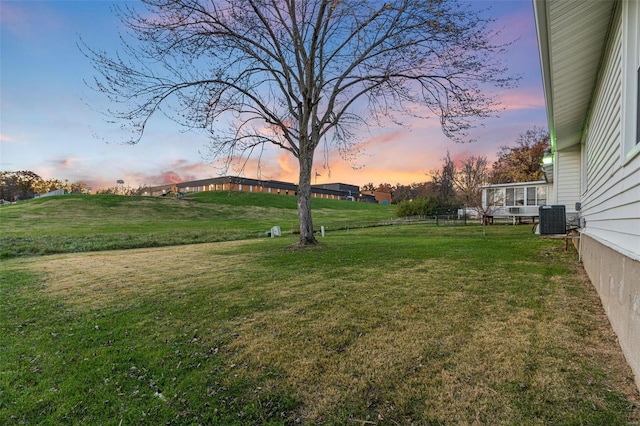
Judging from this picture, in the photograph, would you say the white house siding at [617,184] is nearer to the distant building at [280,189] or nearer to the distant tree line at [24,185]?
the distant building at [280,189]

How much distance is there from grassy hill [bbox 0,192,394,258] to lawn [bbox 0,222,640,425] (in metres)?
8.98

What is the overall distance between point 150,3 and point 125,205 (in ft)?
107

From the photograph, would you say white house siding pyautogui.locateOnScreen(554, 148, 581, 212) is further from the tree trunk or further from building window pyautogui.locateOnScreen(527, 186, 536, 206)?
building window pyautogui.locateOnScreen(527, 186, 536, 206)

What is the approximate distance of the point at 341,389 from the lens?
8.21ft

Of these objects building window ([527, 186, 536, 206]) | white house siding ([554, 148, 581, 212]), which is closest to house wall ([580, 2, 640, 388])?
white house siding ([554, 148, 581, 212])

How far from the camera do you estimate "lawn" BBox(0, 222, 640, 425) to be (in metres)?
2.27

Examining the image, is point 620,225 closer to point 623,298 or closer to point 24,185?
point 623,298

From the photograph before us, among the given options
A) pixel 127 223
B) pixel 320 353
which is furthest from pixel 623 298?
pixel 127 223

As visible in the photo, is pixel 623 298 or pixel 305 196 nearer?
pixel 623 298

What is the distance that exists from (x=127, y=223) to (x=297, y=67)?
21.6 meters

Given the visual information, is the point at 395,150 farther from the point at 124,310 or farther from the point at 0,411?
the point at 0,411

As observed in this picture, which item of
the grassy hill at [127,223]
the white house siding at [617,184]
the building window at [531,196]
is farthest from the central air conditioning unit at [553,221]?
the building window at [531,196]

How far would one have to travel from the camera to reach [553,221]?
8828 mm

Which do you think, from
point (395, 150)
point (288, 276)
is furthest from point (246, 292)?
point (395, 150)
